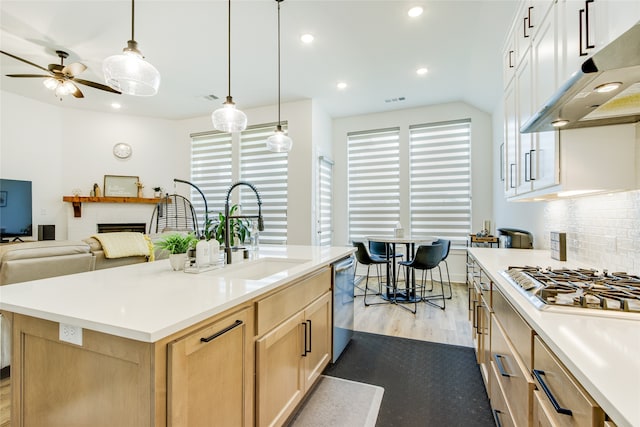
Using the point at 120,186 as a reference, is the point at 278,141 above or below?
above

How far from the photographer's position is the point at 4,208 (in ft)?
14.9

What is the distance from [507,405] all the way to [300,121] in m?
4.54

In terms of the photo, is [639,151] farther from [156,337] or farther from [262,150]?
[262,150]

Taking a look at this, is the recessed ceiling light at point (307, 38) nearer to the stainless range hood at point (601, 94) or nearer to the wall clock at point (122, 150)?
the stainless range hood at point (601, 94)

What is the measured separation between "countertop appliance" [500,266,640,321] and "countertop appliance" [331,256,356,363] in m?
1.24

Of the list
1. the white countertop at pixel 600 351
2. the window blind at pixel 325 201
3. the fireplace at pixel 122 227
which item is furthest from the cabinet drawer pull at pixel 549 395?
the fireplace at pixel 122 227

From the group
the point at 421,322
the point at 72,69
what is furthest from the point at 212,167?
the point at 421,322

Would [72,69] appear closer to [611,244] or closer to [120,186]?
[120,186]

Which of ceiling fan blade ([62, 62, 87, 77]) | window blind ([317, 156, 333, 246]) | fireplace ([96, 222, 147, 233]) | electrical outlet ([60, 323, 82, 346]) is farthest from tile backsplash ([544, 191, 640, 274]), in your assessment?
fireplace ([96, 222, 147, 233])

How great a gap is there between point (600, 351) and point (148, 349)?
1.23 m

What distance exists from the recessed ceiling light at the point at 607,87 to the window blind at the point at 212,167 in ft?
17.3

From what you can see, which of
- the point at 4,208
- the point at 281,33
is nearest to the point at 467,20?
the point at 281,33

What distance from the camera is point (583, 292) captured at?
112cm

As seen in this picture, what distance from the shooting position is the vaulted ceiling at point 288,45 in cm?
280
